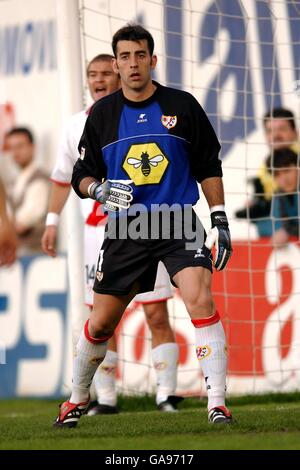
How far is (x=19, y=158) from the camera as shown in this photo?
38.0 ft

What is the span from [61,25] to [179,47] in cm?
141

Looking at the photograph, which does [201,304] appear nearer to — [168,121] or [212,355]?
[212,355]

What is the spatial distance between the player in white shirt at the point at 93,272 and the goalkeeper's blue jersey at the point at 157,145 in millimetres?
1965

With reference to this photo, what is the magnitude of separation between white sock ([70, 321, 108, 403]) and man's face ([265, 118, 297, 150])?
378cm

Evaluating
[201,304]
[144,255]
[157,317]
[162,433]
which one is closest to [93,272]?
[157,317]

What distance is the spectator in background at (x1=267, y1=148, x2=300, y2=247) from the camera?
9.75 m

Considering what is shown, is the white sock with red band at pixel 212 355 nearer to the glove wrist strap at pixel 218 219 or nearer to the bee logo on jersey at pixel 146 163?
the glove wrist strap at pixel 218 219

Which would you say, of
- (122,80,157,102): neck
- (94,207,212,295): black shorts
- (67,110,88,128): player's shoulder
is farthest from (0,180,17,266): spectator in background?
(122,80,157,102): neck

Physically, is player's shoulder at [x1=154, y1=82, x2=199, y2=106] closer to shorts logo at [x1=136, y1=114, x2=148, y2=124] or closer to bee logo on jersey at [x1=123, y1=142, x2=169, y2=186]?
shorts logo at [x1=136, y1=114, x2=148, y2=124]

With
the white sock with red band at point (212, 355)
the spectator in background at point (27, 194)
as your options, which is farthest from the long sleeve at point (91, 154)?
the spectator in background at point (27, 194)

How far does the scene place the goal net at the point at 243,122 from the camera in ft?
32.1
